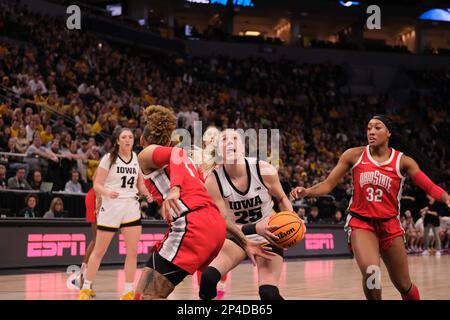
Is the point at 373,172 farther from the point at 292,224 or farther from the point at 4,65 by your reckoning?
the point at 4,65

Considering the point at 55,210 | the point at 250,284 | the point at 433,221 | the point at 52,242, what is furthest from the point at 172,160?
the point at 433,221

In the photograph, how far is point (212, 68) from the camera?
32875 mm

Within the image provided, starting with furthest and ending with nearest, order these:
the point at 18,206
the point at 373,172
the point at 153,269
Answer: the point at 18,206 < the point at 373,172 < the point at 153,269

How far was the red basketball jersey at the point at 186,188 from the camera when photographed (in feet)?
16.9

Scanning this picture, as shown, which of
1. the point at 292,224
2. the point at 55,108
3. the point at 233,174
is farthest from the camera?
the point at 55,108

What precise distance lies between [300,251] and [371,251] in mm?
12209

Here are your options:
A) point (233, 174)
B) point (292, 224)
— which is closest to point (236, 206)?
point (233, 174)

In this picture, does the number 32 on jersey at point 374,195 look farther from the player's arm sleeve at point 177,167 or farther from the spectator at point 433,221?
the spectator at point 433,221

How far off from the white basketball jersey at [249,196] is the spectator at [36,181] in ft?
25.9

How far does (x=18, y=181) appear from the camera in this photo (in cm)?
1323

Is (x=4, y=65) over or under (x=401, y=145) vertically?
over

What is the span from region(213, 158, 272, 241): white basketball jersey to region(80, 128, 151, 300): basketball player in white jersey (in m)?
2.39

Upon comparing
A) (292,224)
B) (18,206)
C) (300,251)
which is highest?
(292,224)

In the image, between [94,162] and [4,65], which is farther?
[4,65]
